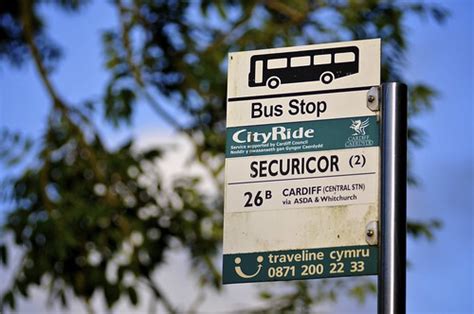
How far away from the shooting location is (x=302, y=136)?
495cm

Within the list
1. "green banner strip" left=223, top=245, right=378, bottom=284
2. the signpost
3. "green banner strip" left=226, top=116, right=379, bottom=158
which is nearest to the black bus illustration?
the signpost

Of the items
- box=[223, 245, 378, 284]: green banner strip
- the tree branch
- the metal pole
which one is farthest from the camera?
the tree branch

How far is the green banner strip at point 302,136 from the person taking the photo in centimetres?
488

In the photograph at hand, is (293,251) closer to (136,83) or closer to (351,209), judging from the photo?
(351,209)

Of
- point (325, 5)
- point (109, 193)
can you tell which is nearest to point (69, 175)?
point (109, 193)

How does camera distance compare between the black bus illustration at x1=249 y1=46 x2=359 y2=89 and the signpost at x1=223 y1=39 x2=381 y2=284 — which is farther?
the black bus illustration at x1=249 y1=46 x2=359 y2=89

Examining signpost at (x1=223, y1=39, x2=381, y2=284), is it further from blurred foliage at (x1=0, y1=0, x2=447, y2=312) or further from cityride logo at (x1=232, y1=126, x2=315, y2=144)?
blurred foliage at (x1=0, y1=0, x2=447, y2=312)

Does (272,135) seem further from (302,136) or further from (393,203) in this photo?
(393,203)

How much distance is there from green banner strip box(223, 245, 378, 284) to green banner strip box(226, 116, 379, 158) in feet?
1.09

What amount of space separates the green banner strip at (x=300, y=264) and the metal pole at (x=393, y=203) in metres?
0.10

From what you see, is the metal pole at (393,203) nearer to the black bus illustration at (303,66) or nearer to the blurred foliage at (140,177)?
the black bus illustration at (303,66)

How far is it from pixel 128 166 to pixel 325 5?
237 cm

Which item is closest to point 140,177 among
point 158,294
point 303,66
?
point 158,294

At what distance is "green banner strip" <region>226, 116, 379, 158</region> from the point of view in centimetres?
488
